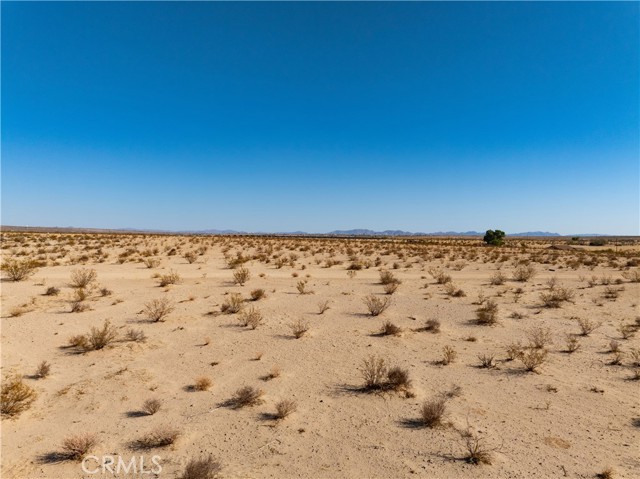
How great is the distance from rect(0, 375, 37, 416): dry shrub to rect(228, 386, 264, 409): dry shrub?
10.6ft

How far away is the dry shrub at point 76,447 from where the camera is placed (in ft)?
15.0

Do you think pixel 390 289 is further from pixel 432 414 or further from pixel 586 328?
pixel 432 414

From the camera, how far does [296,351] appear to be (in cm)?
857

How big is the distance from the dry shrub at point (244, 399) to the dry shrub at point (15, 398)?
3216 millimetres

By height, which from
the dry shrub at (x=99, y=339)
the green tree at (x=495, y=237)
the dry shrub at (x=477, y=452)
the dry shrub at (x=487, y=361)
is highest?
the green tree at (x=495, y=237)

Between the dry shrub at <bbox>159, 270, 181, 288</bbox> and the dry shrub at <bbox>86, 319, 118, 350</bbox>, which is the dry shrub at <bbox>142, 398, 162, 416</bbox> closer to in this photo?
the dry shrub at <bbox>86, 319, 118, 350</bbox>

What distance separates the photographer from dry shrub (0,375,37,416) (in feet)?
18.0

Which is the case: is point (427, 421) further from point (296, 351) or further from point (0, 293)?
point (0, 293)

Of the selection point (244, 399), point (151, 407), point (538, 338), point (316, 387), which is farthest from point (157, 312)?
point (538, 338)

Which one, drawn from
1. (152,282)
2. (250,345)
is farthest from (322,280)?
(250,345)

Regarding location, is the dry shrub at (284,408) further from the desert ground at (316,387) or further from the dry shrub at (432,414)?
the dry shrub at (432,414)

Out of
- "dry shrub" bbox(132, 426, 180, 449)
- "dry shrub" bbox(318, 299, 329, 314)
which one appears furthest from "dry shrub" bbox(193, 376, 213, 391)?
"dry shrub" bbox(318, 299, 329, 314)

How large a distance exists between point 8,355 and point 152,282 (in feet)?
28.6

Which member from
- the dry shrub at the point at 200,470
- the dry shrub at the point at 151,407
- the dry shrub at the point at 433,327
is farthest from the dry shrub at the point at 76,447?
the dry shrub at the point at 433,327
